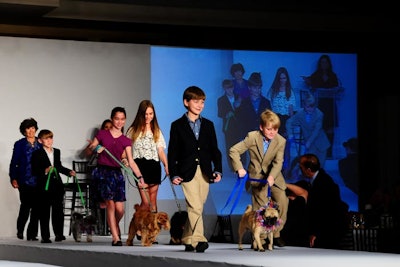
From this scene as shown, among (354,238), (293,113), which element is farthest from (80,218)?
(293,113)

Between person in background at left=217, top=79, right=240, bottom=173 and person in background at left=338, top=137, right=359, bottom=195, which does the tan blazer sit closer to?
person in background at left=217, top=79, right=240, bottom=173

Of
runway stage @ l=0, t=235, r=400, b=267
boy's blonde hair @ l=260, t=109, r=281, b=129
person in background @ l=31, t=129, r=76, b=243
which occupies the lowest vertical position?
runway stage @ l=0, t=235, r=400, b=267

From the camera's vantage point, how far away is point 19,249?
31.9 ft

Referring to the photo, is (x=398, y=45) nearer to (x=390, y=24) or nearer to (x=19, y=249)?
(x=390, y=24)

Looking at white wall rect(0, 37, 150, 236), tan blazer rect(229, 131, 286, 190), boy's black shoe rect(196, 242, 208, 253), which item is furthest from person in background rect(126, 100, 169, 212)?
white wall rect(0, 37, 150, 236)

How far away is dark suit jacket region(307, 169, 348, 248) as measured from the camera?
8727 millimetres

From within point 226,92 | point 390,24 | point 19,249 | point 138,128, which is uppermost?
point 390,24

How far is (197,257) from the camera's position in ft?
23.0

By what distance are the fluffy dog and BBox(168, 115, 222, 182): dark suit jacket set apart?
274 centimetres

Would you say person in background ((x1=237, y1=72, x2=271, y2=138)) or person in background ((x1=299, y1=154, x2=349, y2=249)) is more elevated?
person in background ((x1=237, y1=72, x2=271, y2=138))

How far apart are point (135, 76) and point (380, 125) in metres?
3.88

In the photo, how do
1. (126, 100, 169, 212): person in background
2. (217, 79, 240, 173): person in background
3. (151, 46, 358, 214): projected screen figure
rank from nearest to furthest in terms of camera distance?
(126, 100, 169, 212): person in background → (151, 46, 358, 214): projected screen figure → (217, 79, 240, 173): person in background

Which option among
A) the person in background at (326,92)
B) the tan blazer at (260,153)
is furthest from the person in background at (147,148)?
the person in background at (326,92)

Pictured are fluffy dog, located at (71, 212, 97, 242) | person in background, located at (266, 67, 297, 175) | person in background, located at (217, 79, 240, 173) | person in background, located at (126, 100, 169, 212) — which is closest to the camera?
person in background, located at (126, 100, 169, 212)
